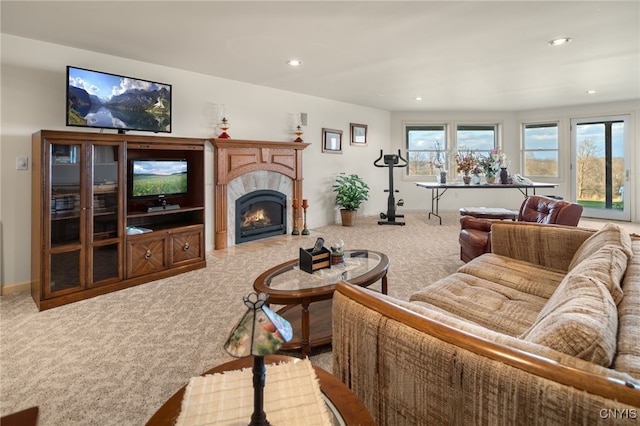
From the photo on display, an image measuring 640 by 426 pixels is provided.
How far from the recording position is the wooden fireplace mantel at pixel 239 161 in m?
4.80

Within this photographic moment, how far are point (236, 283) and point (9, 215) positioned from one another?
219 cm

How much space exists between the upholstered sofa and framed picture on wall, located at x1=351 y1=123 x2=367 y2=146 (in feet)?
19.3

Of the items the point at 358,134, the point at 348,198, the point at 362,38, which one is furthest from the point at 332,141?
the point at 362,38

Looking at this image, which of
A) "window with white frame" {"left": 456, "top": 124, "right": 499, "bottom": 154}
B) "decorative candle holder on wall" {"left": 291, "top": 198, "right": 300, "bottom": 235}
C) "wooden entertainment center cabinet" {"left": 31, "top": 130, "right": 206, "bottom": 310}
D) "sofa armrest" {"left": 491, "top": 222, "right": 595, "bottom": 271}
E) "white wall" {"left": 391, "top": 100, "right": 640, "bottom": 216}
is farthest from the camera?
"window with white frame" {"left": 456, "top": 124, "right": 499, "bottom": 154}

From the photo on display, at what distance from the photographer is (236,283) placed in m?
3.46

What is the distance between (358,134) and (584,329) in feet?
21.9

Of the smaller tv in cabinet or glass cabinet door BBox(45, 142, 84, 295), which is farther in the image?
the smaller tv in cabinet

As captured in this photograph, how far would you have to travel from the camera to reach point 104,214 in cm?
326

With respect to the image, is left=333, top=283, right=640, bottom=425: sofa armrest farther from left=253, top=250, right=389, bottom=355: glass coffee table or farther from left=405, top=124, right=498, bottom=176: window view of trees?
left=405, top=124, right=498, bottom=176: window view of trees

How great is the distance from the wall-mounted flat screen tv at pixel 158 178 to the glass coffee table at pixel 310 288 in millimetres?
2080

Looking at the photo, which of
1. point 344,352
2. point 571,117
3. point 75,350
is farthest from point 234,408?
point 571,117

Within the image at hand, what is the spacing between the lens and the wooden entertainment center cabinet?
2.90 metres

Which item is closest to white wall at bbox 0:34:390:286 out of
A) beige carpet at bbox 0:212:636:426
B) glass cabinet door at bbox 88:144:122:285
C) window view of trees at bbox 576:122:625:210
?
glass cabinet door at bbox 88:144:122:285

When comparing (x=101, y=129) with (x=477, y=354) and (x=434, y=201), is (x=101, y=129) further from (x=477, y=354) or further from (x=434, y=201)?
(x=434, y=201)
